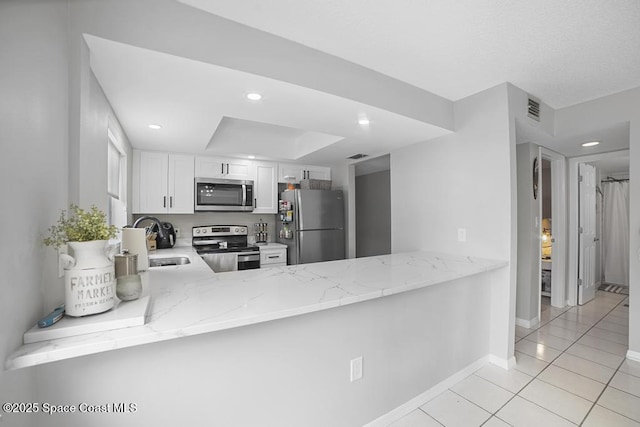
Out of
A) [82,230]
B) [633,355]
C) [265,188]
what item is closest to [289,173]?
[265,188]

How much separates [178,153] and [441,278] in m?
3.36

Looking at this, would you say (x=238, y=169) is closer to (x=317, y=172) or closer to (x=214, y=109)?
(x=317, y=172)

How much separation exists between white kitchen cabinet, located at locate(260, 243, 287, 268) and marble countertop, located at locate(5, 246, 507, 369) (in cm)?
155

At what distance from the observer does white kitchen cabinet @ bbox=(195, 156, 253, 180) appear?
11.8 ft

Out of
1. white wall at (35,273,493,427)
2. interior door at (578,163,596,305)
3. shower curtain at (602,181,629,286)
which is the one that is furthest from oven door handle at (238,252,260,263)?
shower curtain at (602,181,629,286)

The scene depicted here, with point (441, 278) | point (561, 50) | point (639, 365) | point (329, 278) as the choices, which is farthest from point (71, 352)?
point (639, 365)

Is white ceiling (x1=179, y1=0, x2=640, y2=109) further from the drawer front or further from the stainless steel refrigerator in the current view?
the drawer front

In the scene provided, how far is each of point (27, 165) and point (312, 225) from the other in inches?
125

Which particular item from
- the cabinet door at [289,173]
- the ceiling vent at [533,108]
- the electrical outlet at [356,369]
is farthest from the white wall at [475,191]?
the cabinet door at [289,173]

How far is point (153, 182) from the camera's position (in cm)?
332

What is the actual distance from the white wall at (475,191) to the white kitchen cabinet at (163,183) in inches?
111

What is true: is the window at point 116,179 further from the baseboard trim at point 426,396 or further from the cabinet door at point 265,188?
the baseboard trim at point 426,396

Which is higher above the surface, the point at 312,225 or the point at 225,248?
the point at 312,225

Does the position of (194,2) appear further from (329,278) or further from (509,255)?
(509,255)
